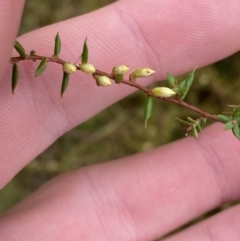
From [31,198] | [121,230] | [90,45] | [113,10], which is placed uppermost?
[113,10]

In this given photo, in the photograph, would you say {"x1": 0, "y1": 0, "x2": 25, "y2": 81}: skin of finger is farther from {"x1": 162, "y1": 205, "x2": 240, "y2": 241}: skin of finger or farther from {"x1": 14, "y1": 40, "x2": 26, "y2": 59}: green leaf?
{"x1": 162, "y1": 205, "x2": 240, "y2": 241}: skin of finger

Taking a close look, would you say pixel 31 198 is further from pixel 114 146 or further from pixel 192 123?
pixel 192 123

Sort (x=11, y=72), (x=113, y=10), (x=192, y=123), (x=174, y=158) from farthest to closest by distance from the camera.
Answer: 1. (x=174, y=158)
2. (x=113, y=10)
3. (x=11, y=72)
4. (x=192, y=123)

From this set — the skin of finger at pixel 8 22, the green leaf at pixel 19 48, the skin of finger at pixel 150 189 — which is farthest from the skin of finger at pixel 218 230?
the skin of finger at pixel 8 22

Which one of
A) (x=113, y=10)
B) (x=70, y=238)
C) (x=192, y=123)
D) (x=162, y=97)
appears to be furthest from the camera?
(x=70, y=238)

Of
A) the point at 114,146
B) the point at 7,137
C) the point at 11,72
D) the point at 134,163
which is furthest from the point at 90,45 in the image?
the point at 114,146

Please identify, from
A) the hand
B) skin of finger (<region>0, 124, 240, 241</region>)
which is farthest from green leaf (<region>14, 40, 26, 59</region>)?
skin of finger (<region>0, 124, 240, 241</region>)

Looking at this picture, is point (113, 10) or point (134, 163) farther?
point (134, 163)
